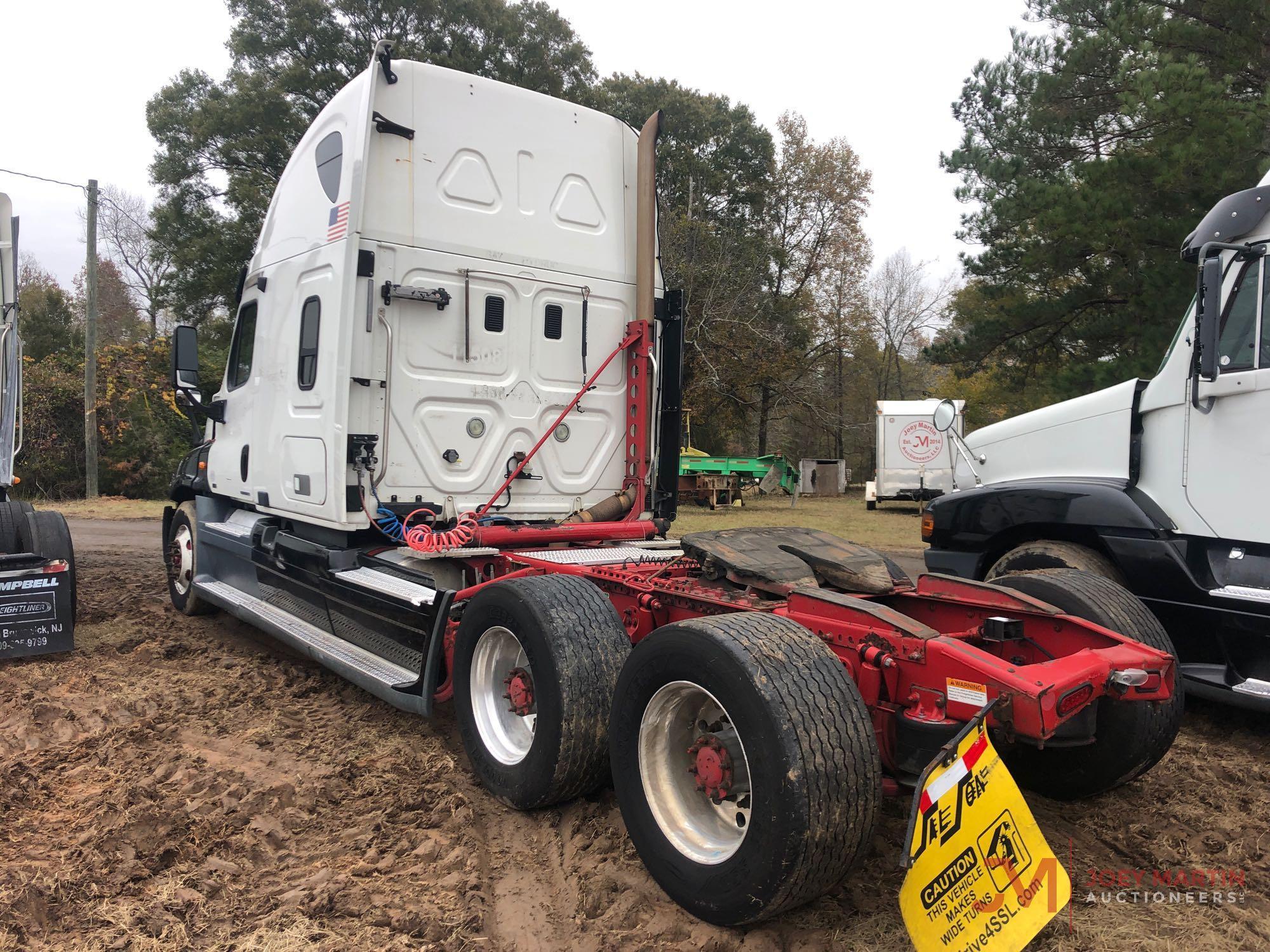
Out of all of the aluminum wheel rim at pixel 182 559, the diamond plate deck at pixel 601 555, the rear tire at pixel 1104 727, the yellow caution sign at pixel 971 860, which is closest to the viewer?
the yellow caution sign at pixel 971 860

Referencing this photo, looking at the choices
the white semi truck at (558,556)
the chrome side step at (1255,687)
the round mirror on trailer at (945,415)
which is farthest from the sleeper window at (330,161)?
the chrome side step at (1255,687)

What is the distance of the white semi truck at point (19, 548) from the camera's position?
5.66m

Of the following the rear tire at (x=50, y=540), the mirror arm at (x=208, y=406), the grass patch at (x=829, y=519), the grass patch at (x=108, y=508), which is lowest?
the grass patch at (x=108, y=508)

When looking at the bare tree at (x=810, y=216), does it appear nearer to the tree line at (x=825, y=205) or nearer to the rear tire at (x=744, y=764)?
the tree line at (x=825, y=205)

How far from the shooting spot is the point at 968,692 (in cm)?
253

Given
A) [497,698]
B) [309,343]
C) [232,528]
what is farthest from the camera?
A: [232,528]

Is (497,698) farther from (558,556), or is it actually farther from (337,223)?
(337,223)

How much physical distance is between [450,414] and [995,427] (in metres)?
3.90

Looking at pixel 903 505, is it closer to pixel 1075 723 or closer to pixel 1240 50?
pixel 1240 50

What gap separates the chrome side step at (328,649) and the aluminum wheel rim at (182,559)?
76 centimetres

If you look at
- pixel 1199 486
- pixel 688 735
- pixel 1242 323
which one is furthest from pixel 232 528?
pixel 1242 323

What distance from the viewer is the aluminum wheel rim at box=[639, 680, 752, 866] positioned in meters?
2.77

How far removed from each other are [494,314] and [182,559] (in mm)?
4161

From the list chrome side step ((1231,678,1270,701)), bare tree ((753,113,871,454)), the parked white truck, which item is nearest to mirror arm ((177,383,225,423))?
the parked white truck
